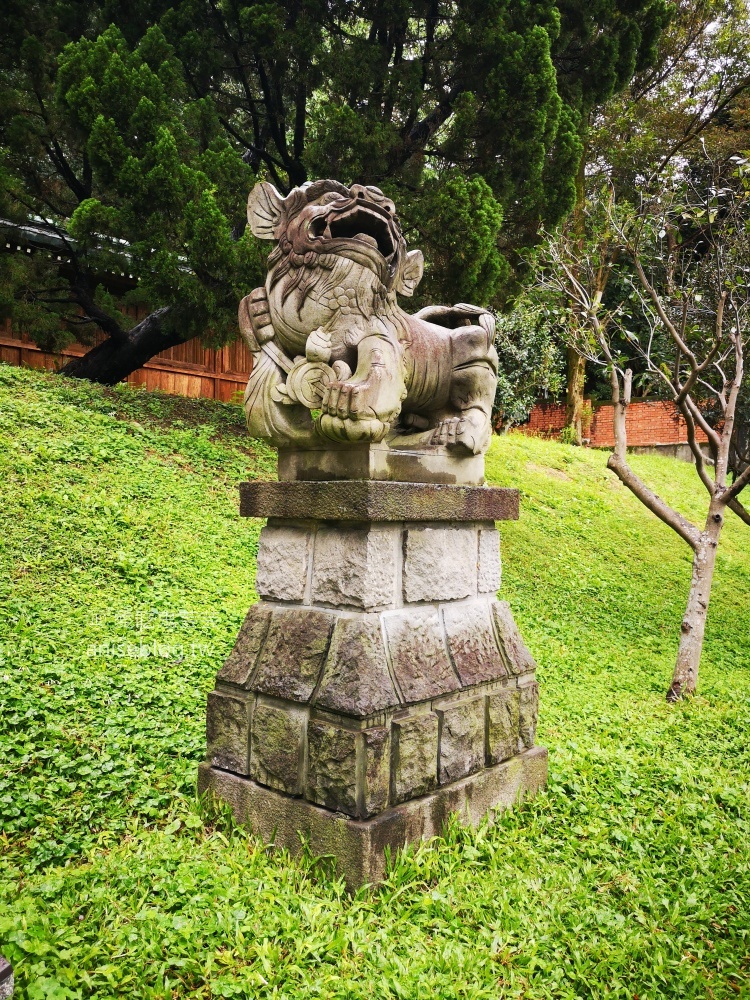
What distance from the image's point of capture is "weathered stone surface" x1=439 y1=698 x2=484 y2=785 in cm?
288

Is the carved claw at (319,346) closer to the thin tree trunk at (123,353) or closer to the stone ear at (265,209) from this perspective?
the stone ear at (265,209)

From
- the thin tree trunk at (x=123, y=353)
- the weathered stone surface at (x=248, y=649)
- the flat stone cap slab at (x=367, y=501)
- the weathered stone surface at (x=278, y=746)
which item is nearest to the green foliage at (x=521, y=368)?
the thin tree trunk at (x=123, y=353)

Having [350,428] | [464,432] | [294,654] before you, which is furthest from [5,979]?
[464,432]

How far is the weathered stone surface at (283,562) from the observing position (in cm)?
290

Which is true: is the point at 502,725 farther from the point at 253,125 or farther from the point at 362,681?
the point at 253,125

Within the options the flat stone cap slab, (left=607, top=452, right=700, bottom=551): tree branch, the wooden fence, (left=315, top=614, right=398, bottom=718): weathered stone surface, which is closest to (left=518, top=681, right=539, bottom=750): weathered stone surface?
the flat stone cap slab

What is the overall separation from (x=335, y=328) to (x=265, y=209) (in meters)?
0.65

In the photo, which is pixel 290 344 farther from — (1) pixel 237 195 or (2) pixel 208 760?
(1) pixel 237 195

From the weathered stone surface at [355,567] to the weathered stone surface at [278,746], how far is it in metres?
0.46

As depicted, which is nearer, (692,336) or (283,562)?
(283,562)

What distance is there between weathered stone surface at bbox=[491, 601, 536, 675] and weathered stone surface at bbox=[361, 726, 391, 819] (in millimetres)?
906

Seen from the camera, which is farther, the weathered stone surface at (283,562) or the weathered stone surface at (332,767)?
the weathered stone surface at (283,562)

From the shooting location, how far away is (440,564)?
9.86ft

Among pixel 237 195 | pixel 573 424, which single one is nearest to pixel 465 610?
pixel 237 195
